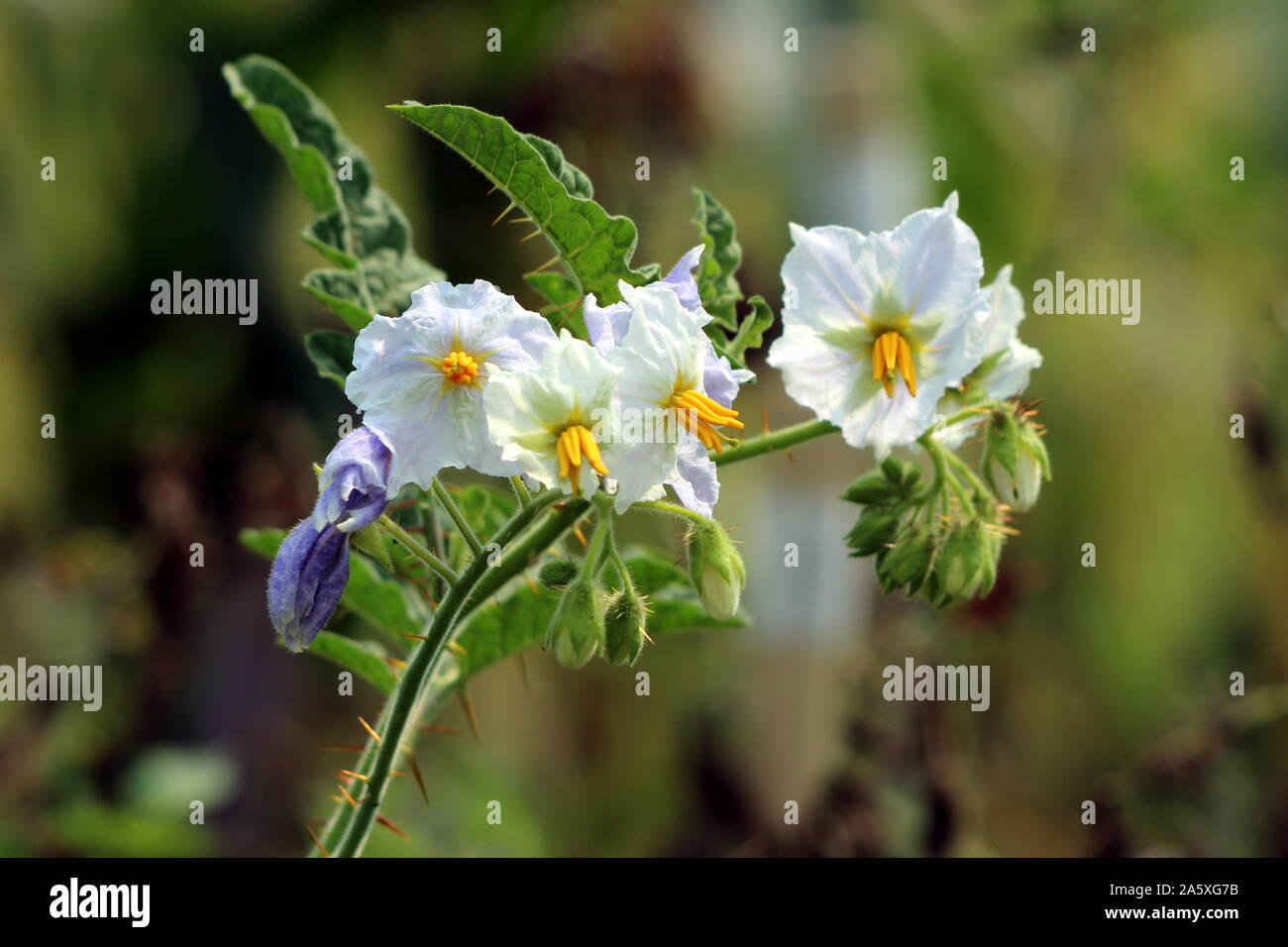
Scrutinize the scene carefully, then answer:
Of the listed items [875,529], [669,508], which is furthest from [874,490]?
[669,508]

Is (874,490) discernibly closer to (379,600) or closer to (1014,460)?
(1014,460)

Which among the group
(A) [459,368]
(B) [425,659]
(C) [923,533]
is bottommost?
(B) [425,659]

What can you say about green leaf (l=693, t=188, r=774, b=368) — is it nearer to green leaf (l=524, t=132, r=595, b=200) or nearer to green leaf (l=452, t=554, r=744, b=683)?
green leaf (l=524, t=132, r=595, b=200)

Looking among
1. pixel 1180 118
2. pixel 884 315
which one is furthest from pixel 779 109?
pixel 884 315

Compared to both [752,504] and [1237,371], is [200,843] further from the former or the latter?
[1237,371]

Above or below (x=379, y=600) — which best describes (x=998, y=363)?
above

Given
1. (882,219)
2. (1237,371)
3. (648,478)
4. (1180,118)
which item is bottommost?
(648,478)

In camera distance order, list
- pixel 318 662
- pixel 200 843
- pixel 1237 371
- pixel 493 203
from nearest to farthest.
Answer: pixel 200 843
pixel 1237 371
pixel 318 662
pixel 493 203
